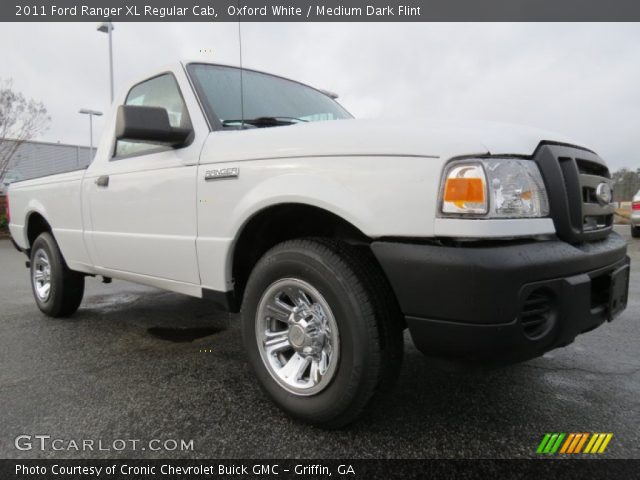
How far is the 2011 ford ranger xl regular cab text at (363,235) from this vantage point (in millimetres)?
1625

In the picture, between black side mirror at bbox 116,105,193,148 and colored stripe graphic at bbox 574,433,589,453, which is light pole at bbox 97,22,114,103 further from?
colored stripe graphic at bbox 574,433,589,453

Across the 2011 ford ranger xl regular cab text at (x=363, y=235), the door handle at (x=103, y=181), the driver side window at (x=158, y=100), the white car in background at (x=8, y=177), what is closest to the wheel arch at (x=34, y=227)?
the door handle at (x=103, y=181)

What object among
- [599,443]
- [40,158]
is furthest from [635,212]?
[40,158]

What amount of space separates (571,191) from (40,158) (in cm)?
2210

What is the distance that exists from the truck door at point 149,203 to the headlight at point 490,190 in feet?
4.76

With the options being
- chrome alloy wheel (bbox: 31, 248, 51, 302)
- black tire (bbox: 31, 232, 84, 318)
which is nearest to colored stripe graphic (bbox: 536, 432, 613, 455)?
black tire (bbox: 31, 232, 84, 318)

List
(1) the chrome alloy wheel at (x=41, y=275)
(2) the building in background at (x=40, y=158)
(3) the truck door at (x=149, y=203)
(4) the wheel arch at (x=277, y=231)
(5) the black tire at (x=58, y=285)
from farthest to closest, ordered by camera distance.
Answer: (2) the building in background at (x=40, y=158) < (1) the chrome alloy wheel at (x=41, y=275) < (5) the black tire at (x=58, y=285) < (3) the truck door at (x=149, y=203) < (4) the wheel arch at (x=277, y=231)

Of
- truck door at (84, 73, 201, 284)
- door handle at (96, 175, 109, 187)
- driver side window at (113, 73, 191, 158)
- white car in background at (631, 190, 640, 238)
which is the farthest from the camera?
white car in background at (631, 190, 640, 238)

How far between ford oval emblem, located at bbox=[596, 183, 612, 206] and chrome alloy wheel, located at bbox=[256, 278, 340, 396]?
135 centimetres

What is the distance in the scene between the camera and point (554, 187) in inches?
68.6

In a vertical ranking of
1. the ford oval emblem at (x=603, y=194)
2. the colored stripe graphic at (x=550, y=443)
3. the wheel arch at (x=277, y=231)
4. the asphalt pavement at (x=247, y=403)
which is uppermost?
the ford oval emblem at (x=603, y=194)

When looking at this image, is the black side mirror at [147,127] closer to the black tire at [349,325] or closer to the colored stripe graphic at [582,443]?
the black tire at [349,325]

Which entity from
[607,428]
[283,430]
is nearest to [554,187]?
[607,428]

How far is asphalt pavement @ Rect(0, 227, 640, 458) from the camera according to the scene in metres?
1.90
